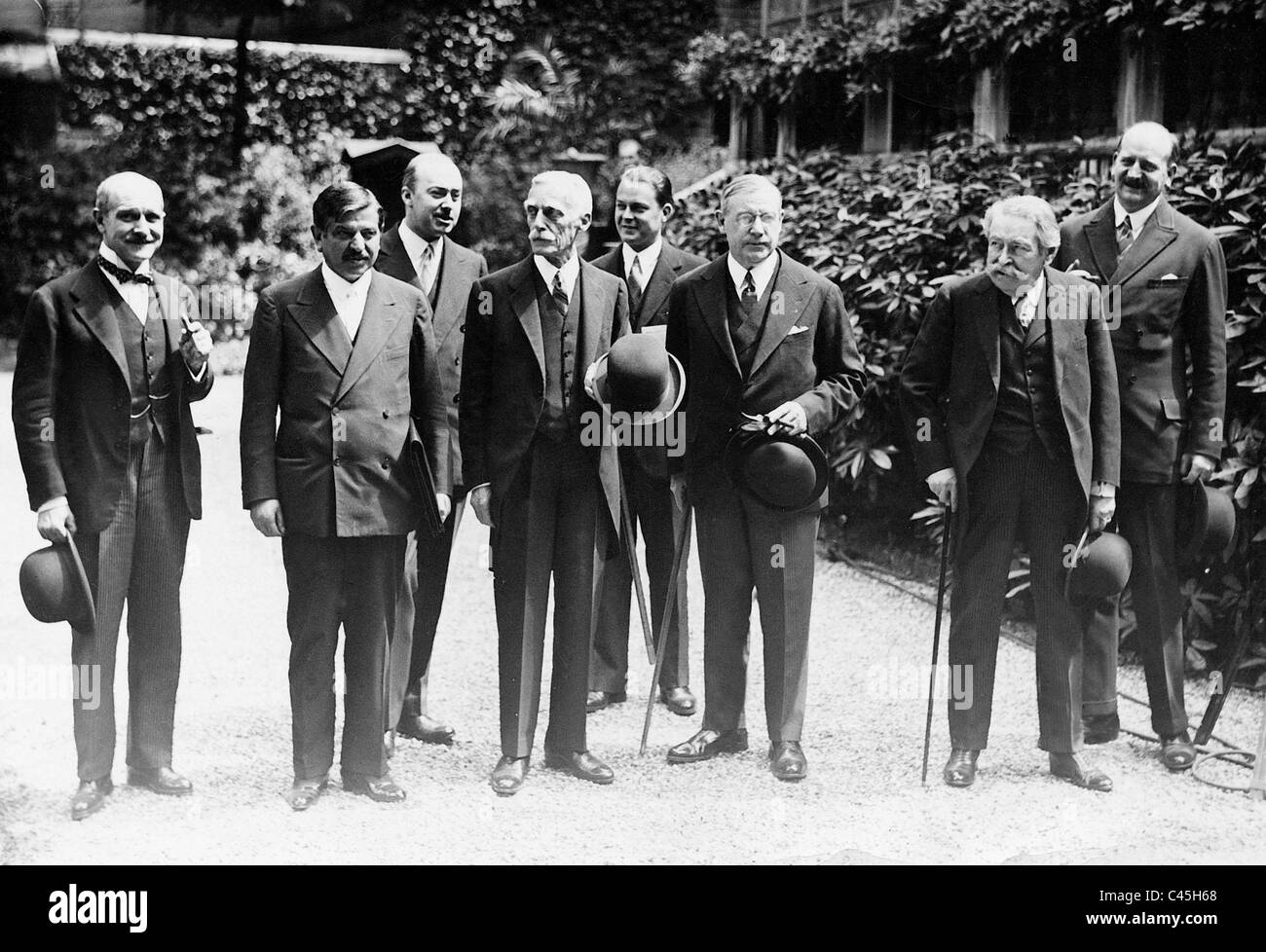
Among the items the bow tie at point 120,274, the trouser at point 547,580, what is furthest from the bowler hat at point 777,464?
the bow tie at point 120,274

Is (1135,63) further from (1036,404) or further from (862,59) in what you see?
(1036,404)

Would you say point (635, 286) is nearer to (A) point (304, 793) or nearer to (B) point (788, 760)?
(B) point (788, 760)

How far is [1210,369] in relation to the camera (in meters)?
4.74

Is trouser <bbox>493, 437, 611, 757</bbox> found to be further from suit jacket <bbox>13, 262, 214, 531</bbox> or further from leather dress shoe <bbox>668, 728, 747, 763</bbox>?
suit jacket <bbox>13, 262, 214, 531</bbox>

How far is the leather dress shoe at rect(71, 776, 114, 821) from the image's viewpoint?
4.23 meters

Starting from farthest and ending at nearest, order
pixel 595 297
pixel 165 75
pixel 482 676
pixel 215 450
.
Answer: pixel 165 75 < pixel 215 450 < pixel 482 676 < pixel 595 297

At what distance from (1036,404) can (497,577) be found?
186cm

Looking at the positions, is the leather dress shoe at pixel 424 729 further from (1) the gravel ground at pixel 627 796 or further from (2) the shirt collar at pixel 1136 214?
(2) the shirt collar at pixel 1136 214

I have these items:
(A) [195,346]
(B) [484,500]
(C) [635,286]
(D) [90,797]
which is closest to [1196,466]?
(C) [635,286]

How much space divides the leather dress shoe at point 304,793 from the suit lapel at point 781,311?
1.93m

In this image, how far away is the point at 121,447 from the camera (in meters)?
4.21

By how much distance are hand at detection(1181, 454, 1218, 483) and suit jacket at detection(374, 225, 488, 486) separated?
2.53m

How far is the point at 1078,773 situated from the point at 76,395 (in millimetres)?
3414

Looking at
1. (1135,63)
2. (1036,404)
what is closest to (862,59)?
(1135,63)
